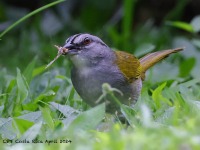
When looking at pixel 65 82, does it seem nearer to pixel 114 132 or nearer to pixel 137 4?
pixel 114 132

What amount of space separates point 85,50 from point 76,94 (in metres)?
0.87

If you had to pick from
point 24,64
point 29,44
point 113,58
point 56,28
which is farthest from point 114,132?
point 56,28

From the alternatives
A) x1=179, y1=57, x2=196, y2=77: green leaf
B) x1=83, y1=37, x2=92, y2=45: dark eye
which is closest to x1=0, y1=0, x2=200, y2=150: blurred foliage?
x1=179, y1=57, x2=196, y2=77: green leaf

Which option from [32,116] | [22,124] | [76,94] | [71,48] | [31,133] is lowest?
[31,133]

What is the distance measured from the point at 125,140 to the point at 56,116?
2.08m

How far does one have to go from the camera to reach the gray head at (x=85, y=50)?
19.3 ft

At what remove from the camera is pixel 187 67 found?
7695 millimetres

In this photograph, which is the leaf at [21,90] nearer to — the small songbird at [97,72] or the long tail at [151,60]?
the small songbird at [97,72]

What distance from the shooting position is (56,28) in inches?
413

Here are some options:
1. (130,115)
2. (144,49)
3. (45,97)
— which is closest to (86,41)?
(45,97)

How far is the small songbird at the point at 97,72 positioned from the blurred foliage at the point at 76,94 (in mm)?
156

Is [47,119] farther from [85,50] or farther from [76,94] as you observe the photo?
[76,94]

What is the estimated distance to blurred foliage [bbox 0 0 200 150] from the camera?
13.2 feet

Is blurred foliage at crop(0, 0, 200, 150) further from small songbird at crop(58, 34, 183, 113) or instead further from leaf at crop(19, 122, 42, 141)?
small songbird at crop(58, 34, 183, 113)
